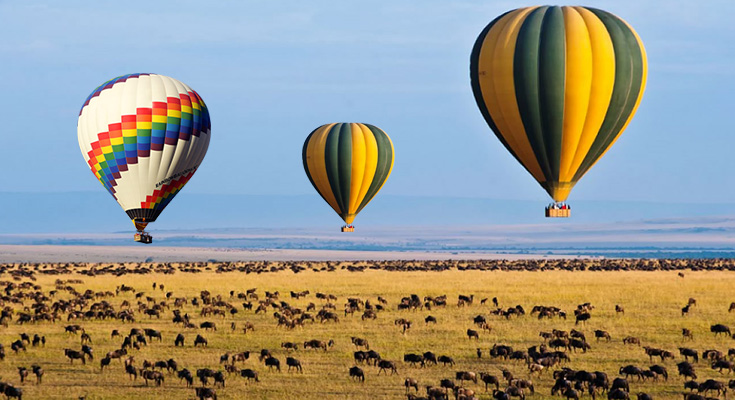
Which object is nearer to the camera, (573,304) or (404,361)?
(404,361)

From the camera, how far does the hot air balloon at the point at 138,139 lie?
53.3 meters

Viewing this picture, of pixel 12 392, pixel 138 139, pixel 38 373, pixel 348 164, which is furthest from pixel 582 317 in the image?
pixel 348 164

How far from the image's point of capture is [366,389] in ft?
85.5

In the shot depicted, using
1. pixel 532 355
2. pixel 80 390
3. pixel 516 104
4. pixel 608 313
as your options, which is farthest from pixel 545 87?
pixel 80 390

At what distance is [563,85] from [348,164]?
97.5ft

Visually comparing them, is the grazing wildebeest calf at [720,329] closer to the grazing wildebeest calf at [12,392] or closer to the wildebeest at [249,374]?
the wildebeest at [249,374]

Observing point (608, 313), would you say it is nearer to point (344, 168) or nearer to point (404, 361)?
point (404, 361)

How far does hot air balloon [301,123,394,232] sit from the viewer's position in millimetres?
72000

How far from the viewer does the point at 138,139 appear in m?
53.2

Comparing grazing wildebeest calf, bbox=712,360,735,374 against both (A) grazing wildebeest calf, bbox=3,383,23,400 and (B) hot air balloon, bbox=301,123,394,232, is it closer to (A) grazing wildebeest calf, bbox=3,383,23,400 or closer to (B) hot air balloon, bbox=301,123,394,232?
(A) grazing wildebeest calf, bbox=3,383,23,400

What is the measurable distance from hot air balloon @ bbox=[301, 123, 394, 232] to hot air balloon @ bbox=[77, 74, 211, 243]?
17.5 meters

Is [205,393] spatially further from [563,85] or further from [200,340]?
[563,85]

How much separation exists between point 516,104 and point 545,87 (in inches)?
58.5

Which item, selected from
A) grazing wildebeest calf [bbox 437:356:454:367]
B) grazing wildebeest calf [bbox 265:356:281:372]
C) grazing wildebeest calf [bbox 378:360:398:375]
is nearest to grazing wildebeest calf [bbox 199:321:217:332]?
grazing wildebeest calf [bbox 265:356:281:372]
